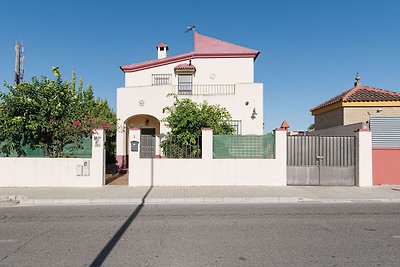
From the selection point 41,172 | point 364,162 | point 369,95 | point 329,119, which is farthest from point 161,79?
point 364,162

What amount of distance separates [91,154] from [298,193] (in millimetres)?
8535

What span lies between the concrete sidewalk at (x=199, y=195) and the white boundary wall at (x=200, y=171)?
49 cm

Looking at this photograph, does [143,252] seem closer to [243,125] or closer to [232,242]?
[232,242]

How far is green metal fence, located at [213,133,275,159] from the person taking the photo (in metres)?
11.7

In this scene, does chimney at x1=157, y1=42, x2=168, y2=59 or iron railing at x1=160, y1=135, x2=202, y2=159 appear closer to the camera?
iron railing at x1=160, y1=135, x2=202, y2=159

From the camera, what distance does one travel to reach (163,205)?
28.0 ft

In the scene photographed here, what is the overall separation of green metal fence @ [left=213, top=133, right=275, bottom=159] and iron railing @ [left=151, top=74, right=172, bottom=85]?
26.9 ft

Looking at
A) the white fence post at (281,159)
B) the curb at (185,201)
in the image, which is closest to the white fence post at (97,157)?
the curb at (185,201)

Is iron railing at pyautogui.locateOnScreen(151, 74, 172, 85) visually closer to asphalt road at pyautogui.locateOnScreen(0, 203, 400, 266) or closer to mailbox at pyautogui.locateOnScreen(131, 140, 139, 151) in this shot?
mailbox at pyautogui.locateOnScreen(131, 140, 139, 151)

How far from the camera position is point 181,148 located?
12133mm

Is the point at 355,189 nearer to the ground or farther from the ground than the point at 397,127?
nearer to the ground

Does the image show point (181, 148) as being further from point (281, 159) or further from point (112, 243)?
point (112, 243)

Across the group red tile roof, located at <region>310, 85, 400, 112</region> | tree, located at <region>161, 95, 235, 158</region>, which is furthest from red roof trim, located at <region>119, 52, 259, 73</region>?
red tile roof, located at <region>310, 85, 400, 112</region>

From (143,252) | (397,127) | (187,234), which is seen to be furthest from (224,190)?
(397,127)
